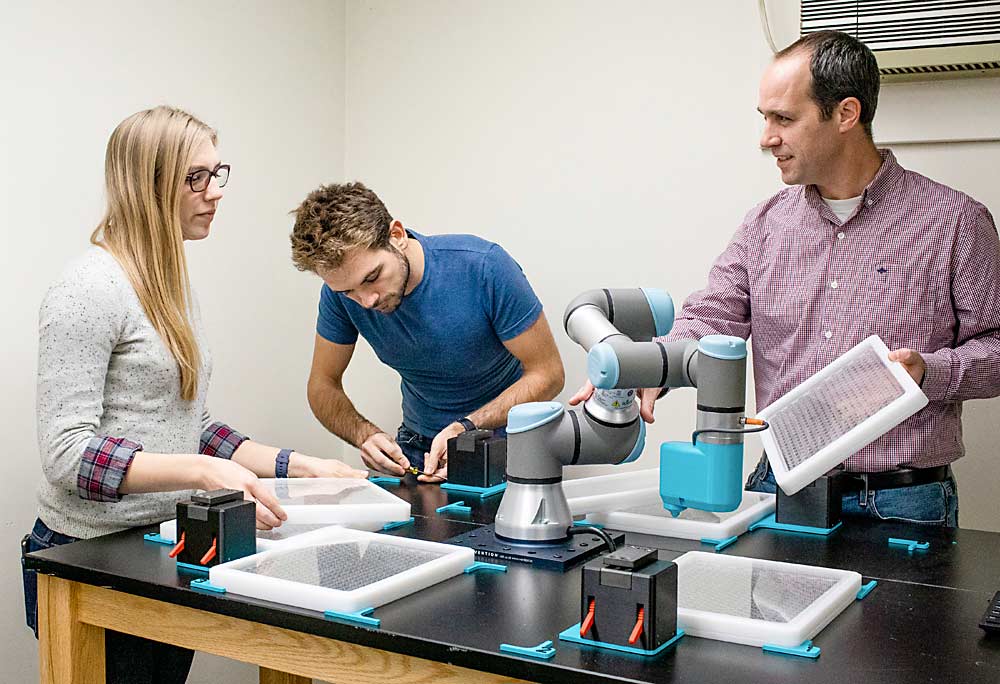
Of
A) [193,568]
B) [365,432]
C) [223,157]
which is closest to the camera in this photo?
[193,568]

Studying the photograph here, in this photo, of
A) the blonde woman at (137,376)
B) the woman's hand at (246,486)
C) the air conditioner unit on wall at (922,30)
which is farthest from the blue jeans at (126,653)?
the air conditioner unit on wall at (922,30)

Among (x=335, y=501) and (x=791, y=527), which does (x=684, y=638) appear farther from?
(x=335, y=501)

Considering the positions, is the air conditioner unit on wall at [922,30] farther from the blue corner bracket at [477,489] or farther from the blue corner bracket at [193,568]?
the blue corner bracket at [193,568]

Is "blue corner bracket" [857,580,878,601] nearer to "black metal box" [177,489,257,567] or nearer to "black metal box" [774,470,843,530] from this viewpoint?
"black metal box" [774,470,843,530]

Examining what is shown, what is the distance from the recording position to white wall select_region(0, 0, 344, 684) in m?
2.60

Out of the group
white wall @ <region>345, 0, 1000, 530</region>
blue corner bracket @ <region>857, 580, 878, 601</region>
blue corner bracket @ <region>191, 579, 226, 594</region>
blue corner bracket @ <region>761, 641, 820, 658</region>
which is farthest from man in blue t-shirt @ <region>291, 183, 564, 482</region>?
blue corner bracket @ <region>761, 641, 820, 658</region>

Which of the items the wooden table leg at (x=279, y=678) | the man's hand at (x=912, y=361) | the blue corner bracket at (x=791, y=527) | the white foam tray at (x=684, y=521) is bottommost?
the wooden table leg at (x=279, y=678)

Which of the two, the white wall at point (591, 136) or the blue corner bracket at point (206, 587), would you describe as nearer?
the blue corner bracket at point (206, 587)

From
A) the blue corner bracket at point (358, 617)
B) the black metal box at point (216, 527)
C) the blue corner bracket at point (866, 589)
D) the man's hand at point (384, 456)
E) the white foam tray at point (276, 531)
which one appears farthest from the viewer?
the man's hand at point (384, 456)

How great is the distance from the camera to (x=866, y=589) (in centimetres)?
154

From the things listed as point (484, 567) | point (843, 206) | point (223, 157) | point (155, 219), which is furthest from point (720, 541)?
point (223, 157)

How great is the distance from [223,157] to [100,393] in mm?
1486

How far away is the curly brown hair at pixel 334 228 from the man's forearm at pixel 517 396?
524 mm

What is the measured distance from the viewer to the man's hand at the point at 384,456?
8.42ft
